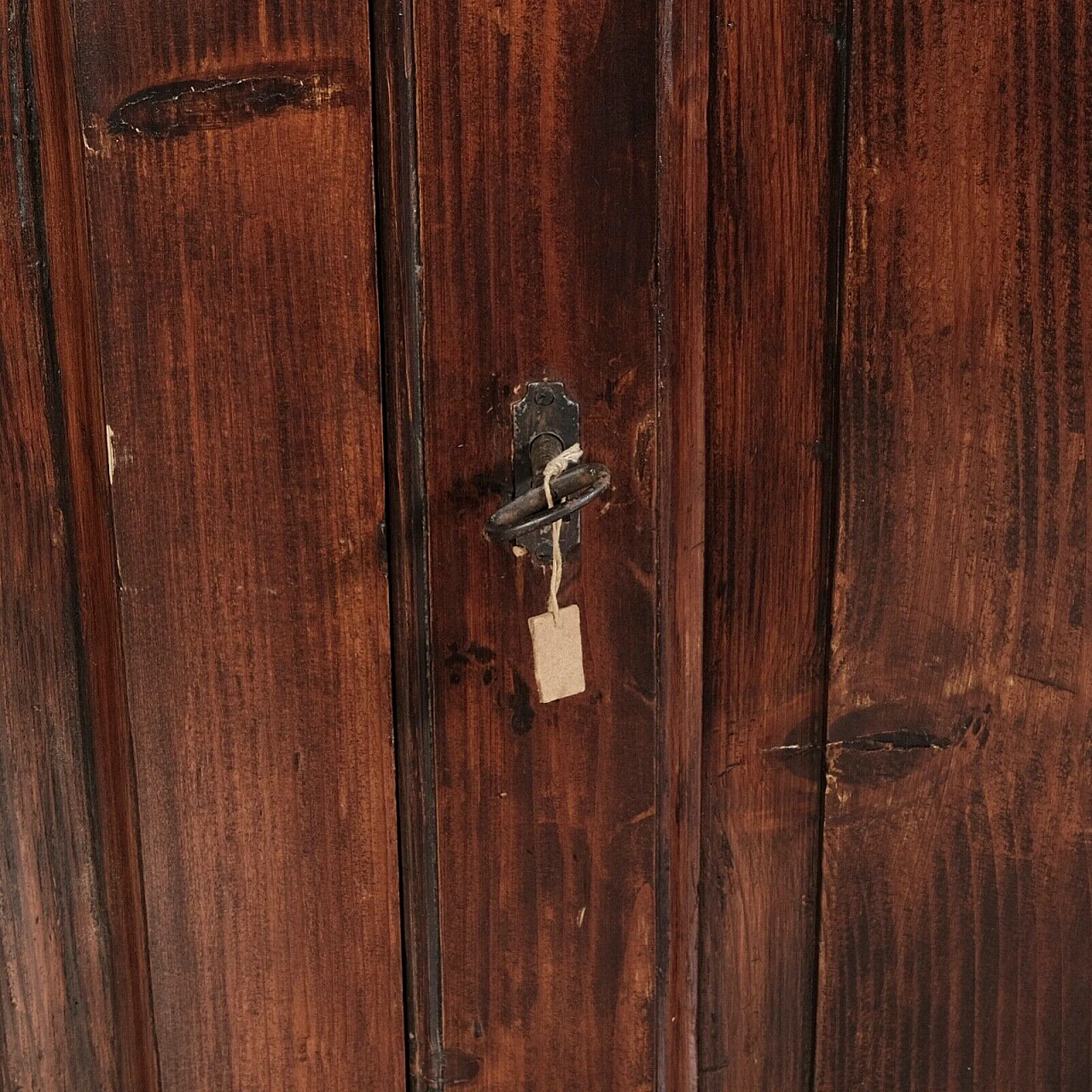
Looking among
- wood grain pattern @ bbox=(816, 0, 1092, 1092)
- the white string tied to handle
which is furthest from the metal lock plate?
wood grain pattern @ bbox=(816, 0, 1092, 1092)

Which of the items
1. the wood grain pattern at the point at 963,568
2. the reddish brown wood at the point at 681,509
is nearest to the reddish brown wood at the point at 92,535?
the reddish brown wood at the point at 681,509

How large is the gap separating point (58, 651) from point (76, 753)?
0.06 m

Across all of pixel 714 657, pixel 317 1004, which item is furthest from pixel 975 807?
pixel 317 1004

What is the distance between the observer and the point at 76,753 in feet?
2.23

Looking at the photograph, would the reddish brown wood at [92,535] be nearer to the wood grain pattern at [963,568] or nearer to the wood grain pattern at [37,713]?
the wood grain pattern at [37,713]

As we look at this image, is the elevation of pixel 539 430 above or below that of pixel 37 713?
above

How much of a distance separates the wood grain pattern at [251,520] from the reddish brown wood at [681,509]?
151 mm

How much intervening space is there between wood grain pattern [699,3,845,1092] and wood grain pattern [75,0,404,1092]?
0.18 m

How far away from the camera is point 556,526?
0.64m

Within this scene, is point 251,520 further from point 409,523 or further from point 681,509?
point 681,509

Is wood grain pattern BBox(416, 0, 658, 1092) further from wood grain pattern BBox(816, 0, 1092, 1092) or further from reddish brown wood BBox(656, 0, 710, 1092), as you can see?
wood grain pattern BBox(816, 0, 1092, 1092)

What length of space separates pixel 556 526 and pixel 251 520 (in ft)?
0.52

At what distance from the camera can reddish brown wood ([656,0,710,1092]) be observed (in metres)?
0.62

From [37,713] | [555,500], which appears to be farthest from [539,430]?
[37,713]
